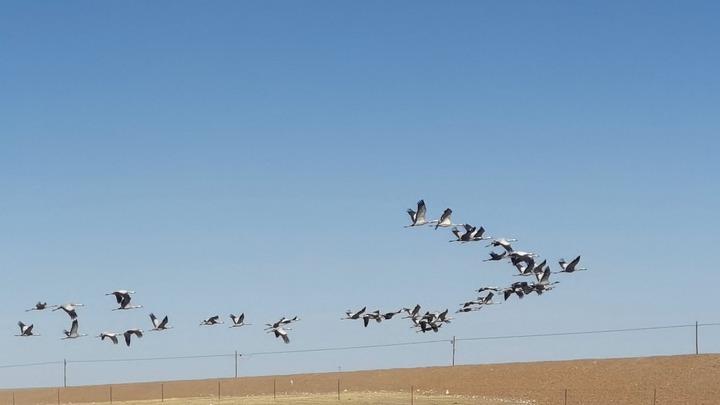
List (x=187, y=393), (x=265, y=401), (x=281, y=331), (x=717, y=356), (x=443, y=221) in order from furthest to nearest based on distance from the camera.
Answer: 1. (x=187, y=393)
2. (x=717, y=356)
3. (x=265, y=401)
4. (x=281, y=331)
5. (x=443, y=221)

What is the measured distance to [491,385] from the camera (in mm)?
114312

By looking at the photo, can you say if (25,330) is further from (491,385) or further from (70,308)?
(491,385)

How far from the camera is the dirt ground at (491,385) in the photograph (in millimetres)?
104000

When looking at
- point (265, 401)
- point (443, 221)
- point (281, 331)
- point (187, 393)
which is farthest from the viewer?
point (187, 393)

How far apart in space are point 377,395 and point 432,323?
34.2 m

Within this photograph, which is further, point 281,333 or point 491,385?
point 491,385

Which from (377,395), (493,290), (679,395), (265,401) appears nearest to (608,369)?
(679,395)

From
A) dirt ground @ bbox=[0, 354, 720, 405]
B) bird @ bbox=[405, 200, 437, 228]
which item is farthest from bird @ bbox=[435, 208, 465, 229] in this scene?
dirt ground @ bbox=[0, 354, 720, 405]

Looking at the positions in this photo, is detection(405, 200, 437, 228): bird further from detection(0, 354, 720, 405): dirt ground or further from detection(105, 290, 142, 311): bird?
detection(0, 354, 720, 405): dirt ground

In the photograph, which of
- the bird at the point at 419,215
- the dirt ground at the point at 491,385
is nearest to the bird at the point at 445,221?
the bird at the point at 419,215

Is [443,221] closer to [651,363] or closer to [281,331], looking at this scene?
[281,331]

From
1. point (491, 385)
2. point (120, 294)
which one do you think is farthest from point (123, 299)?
point (491, 385)

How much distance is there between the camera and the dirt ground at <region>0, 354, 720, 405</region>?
341 ft

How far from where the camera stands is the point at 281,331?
70.6 meters
